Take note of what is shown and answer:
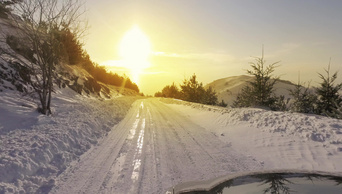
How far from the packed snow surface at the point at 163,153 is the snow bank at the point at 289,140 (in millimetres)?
26

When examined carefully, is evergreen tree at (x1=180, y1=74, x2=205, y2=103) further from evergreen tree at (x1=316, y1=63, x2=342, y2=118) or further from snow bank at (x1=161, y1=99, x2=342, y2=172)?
snow bank at (x1=161, y1=99, x2=342, y2=172)

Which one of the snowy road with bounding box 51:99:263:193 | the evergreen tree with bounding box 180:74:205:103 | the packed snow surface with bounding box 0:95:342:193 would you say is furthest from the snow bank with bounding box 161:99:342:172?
the evergreen tree with bounding box 180:74:205:103

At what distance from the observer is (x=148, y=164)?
7.40 m

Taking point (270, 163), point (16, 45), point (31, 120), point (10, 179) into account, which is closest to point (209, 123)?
point (270, 163)

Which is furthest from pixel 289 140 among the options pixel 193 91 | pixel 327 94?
pixel 193 91

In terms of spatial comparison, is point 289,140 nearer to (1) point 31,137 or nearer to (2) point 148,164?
(2) point 148,164

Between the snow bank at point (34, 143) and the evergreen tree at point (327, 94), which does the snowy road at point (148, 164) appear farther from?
the evergreen tree at point (327, 94)

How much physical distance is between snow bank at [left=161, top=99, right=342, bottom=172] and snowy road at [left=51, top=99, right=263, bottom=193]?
0.84m

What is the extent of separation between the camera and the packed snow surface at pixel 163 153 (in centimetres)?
605

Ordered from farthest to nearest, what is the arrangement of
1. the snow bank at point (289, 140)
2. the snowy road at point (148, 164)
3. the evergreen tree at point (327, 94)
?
the evergreen tree at point (327, 94) → the snow bank at point (289, 140) → the snowy road at point (148, 164)

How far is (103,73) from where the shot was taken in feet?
253

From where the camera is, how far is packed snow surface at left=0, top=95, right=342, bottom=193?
19.9ft

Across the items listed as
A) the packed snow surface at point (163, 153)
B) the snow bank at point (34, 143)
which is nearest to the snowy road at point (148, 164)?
the packed snow surface at point (163, 153)

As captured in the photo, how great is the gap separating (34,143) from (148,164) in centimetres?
378
